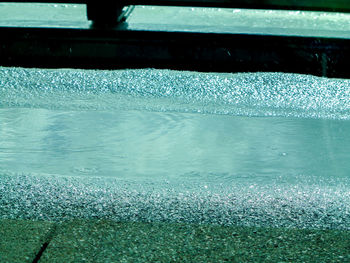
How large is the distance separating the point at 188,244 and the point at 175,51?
3.24 metres

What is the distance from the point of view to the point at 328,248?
273 centimetres

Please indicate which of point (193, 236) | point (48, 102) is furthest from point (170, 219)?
point (48, 102)

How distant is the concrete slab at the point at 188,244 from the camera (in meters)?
2.63

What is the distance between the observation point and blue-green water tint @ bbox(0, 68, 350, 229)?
3.28 metres

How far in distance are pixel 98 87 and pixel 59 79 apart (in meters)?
0.47

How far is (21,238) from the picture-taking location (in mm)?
2764

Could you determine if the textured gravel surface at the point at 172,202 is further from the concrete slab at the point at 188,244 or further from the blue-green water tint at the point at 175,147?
the concrete slab at the point at 188,244

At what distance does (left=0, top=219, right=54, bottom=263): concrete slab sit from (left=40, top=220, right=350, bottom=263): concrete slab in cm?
6

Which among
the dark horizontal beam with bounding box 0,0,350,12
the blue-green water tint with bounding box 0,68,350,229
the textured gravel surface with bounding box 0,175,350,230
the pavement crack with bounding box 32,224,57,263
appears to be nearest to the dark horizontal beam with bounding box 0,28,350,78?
the blue-green water tint with bounding box 0,68,350,229

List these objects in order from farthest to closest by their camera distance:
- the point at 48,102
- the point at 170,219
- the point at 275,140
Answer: the point at 48,102 → the point at 275,140 → the point at 170,219

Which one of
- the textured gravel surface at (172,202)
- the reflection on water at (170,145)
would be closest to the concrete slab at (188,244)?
the textured gravel surface at (172,202)

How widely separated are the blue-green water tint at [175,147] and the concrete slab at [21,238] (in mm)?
184

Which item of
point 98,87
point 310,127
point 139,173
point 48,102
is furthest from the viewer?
point 98,87

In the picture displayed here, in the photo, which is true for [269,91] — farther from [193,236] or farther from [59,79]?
[193,236]
